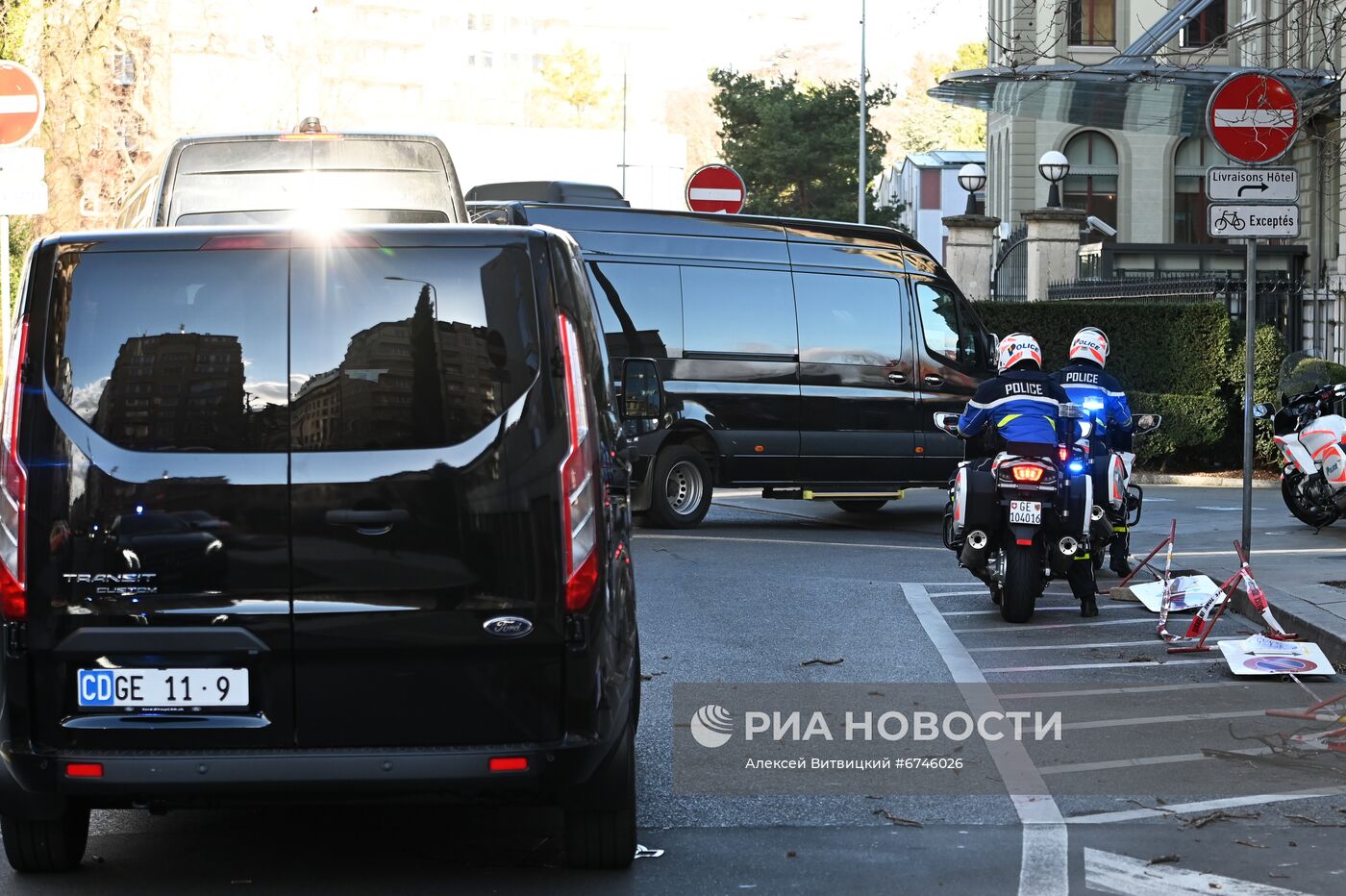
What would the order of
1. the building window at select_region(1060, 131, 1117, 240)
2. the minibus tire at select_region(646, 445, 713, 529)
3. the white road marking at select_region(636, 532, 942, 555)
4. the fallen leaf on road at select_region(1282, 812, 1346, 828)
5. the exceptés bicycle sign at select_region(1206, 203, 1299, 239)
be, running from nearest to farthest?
the fallen leaf on road at select_region(1282, 812, 1346, 828) → the exceptés bicycle sign at select_region(1206, 203, 1299, 239) → the white road marking at select_region(636, 532, 942, 555) → the minibus tire at select_region(646, 445, 713, 529) → the building window at select_region(1060, 131, 1117, 240)

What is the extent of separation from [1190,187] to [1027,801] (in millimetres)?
48900

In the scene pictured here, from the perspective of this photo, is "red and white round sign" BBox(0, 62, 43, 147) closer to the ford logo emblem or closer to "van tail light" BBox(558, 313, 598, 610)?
"van tail light" BBox(558, 313, 598, 610)

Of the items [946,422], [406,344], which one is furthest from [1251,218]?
[406,344]

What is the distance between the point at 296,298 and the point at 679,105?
5858 inches

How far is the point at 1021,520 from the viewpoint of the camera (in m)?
10.4

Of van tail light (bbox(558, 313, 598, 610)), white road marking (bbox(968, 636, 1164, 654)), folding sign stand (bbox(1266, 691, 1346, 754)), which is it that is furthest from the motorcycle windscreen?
van tail light (bbox(558, 313, 598, 610))

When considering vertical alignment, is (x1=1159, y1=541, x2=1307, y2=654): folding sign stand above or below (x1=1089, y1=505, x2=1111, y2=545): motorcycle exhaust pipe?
below

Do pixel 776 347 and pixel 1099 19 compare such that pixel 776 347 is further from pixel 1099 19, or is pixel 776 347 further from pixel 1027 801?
pixel 1099 19

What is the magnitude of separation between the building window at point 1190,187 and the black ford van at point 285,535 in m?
49.6

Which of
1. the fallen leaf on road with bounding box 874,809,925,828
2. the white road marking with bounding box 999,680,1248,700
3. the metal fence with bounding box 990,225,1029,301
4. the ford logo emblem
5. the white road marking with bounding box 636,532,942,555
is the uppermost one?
the metal fence with bounding box 990,225,1029,301

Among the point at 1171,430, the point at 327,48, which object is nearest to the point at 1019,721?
the point at 1171,430

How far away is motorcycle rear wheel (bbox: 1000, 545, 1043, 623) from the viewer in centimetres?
1045

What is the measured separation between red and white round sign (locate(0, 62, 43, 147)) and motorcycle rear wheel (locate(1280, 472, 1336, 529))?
10.0 metres

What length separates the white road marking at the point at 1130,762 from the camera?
22.4 ft
